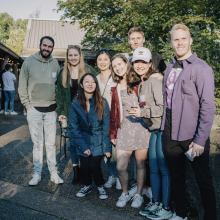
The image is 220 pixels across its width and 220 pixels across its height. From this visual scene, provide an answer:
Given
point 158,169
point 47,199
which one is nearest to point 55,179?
point 47,199

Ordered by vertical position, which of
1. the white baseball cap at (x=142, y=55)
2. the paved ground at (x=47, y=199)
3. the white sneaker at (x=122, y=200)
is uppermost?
the white baseball cap at (x=142, y=55)

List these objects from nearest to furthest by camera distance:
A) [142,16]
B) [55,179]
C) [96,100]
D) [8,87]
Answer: [96,100]
[55,179]
[142,16]
[8,87]

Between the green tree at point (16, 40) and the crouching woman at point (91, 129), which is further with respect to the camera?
the green tree at point (16, 40)

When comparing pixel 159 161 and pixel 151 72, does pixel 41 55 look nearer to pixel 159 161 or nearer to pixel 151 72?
pixel 151 72

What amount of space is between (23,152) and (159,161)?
12.0 feet

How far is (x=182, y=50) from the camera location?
7.82 feet

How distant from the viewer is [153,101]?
2748mm

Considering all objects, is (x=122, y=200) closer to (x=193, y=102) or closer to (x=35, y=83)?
(x=193, y=102)

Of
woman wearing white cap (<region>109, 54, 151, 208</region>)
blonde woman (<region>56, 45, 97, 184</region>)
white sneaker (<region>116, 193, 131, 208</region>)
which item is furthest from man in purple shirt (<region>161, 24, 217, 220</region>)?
blonde woman (<region>56, 45, 97, 184</region>)

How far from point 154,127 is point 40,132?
1.95 m

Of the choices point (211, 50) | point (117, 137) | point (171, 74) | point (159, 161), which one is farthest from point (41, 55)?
point (211, 50)

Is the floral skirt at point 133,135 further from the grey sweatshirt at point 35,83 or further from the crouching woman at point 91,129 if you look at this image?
the grey sweatshirt at point 35,83

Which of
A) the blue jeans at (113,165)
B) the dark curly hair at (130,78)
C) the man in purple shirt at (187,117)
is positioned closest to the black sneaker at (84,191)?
the blue jeans at (113,165)

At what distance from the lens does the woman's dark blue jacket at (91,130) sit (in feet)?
10.9
